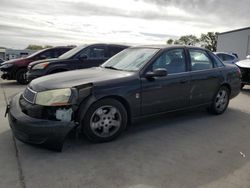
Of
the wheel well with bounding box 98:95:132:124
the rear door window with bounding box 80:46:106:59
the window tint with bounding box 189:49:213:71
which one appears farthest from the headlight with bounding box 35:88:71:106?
the rear door window with bounding box 80:46:106:59

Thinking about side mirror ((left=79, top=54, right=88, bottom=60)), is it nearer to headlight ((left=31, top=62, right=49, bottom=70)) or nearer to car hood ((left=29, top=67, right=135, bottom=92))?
headlight ((left=31, top=62, right=49, bottom=70))

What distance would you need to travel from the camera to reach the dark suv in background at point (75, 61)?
918 cm

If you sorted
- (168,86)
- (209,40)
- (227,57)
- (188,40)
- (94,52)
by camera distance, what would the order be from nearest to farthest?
(168,86), (94,52), (227,57), (209,40), (188,40)

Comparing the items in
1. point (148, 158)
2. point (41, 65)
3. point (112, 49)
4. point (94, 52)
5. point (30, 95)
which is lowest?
point (148, 158)

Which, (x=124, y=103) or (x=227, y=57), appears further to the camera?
(x=227, y=57)

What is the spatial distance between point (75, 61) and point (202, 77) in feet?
15.5

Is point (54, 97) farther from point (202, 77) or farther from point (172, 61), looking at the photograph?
point (202, 77)

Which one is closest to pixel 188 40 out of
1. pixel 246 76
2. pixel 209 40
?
pixel 209 40

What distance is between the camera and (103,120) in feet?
14.4

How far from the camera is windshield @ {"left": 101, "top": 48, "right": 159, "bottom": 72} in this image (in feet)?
16.5

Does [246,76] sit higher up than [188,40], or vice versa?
[188,40]

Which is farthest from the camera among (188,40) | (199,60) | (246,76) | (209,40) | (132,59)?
(188,40)

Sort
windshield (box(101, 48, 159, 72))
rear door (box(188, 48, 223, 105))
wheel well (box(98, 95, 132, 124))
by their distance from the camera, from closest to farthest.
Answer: wheel well (box(98, 95, 132, 124)) → windshield (box(101, 48, 159, 72)) → rear door (box(188, 48, 223, 105))

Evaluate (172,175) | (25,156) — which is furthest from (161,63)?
(25,156)
